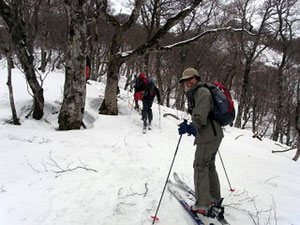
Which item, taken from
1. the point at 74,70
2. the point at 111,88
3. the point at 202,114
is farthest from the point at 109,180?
the point at 111,88

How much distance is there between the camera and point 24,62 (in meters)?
6.86

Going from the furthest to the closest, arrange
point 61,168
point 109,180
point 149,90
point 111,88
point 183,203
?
point 111,88 → point 149,90 → point 61,168 → point 109,180 → point 183,203

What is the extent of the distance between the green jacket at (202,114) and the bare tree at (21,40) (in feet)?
19.5

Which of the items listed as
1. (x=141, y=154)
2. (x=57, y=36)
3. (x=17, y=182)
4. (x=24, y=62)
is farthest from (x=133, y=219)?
(x=57, y=36)

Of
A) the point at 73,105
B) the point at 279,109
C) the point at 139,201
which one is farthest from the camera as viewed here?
the point at 279,109

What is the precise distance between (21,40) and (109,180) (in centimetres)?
549

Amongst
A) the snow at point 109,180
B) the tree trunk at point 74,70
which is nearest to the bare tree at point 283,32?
the snow at point 109,180

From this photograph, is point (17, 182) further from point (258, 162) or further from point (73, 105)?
point (258, 162)

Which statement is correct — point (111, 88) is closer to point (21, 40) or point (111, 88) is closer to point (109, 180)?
point (21, 40)

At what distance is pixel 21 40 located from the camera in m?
6.66

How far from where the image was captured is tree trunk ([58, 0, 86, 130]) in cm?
582

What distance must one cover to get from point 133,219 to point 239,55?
20906 millimetres

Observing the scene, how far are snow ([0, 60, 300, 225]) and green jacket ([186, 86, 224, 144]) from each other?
124 cm

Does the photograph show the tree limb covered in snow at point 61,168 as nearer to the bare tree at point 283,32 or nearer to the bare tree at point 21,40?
the bare tree at point 21,40
